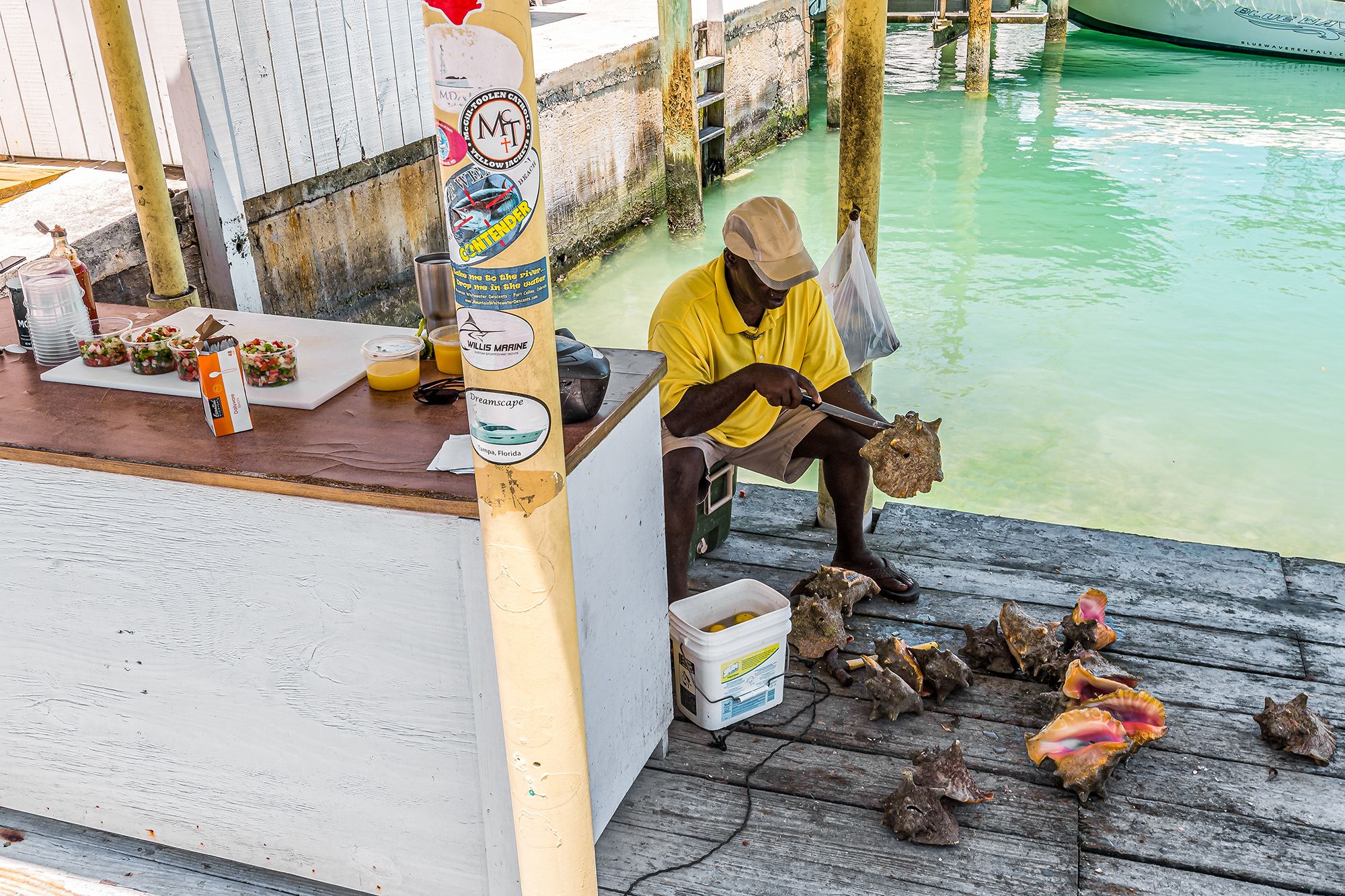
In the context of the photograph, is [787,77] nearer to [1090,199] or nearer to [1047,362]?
[1090,199]

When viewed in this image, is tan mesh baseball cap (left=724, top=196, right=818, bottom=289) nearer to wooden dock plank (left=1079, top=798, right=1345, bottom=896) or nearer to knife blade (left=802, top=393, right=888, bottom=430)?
knife blade (left=802, top=393, right=888, bottom=430)

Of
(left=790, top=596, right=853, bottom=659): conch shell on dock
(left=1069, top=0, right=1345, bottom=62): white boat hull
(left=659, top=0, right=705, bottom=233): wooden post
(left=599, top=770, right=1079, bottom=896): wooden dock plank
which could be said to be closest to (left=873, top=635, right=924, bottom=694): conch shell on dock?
(left=790, top=596, right=853, bottom=659): conch shell on dock

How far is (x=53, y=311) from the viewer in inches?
111

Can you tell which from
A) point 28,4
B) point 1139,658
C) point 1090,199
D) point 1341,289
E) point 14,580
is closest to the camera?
point 14,580

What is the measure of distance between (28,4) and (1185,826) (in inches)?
218

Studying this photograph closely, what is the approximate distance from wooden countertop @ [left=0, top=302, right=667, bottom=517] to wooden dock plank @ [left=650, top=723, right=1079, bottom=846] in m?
1.06

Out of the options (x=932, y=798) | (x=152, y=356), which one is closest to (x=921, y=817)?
(x=932, y=798)

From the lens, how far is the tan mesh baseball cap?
331 cm

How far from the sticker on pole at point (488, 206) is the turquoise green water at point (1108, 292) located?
16.0 feet

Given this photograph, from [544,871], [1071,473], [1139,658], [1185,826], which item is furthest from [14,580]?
[1071,473]

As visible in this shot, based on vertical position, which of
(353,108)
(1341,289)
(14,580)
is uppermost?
(353,108)

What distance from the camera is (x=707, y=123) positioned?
12.7m

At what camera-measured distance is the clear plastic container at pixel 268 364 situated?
2.69 m

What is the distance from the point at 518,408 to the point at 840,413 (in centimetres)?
187
